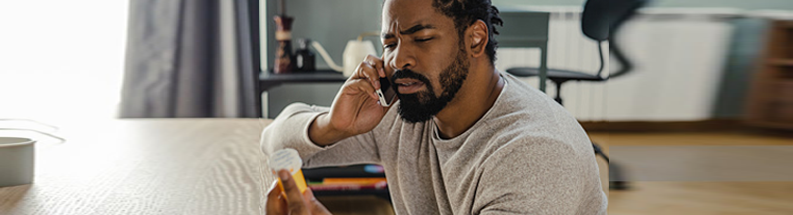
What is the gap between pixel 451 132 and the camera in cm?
86

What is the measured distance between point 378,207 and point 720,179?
4.82 ft

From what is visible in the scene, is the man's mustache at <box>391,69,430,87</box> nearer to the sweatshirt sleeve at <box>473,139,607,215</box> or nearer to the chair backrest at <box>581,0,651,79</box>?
the sweatshirt sleeve at <box>473,139,607,215</box>

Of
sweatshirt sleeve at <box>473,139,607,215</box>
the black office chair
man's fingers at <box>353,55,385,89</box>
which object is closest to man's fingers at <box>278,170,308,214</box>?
sweatshirt sleeve at <box>473,139,607,215</box>

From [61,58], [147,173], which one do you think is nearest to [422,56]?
[147,173]

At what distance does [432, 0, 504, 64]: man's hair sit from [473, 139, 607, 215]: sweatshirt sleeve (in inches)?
8.1

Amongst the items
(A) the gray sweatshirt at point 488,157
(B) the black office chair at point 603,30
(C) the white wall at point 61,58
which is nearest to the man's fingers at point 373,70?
(A) the gray sweatshirt at point 488,157

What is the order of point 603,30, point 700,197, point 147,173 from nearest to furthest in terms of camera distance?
point 147,173, point 700,197, point 603,30

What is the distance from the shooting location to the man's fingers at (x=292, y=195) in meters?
0.55

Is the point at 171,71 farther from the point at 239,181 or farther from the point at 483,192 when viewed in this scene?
A: the point at 483,192

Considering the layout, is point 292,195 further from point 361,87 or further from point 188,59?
point 188,59

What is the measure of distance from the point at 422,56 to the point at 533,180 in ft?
0.74

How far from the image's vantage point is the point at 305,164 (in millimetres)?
1019

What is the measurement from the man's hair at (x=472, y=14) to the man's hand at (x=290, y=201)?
30cm

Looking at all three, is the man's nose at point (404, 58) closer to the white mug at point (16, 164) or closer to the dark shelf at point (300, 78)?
the white mug at point (16, 164)
